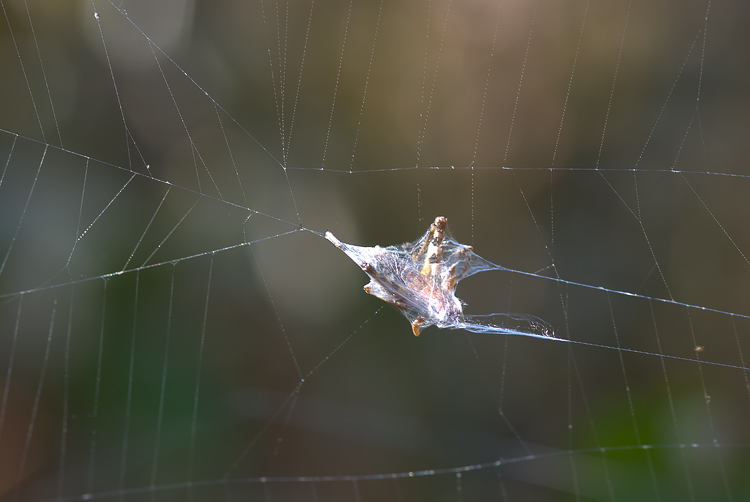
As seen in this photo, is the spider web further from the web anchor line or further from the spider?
the spider

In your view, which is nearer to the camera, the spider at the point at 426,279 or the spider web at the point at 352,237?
the spider at the point at 426,279

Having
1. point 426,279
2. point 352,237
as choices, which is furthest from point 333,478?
point 426,279

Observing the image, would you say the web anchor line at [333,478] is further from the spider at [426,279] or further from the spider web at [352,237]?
the spider at [426,279]

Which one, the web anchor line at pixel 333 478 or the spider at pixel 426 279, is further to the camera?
the web anchor line at pixel 333 478

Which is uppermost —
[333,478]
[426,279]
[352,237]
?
[352,237]

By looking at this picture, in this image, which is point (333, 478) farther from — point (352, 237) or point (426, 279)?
point (426, 279)

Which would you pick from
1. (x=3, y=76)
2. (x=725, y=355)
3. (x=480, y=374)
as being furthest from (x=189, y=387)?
(x=725, y=355)

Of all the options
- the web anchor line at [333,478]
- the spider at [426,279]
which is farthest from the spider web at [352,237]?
the spider at [426,279]

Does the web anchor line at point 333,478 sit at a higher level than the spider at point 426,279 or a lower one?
lower
